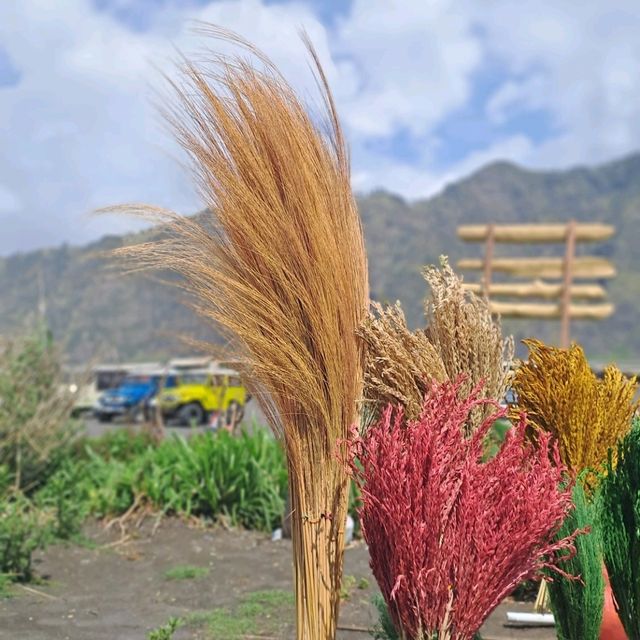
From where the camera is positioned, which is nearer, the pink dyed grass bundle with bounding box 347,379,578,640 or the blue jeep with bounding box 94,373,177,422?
the pink dyed grass bundle with bounding box 347,379,578,640

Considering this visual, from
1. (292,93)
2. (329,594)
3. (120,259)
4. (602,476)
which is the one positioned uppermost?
(292,93)

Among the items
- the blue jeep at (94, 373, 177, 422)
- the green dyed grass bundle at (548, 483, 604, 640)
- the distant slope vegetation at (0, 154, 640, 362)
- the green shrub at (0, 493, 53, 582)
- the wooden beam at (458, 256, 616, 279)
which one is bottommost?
the green shrub at (0, 493, 53, 582)

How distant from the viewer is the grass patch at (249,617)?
4.18m

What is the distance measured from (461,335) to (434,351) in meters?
0.11

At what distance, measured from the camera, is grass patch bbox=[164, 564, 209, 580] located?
541 cm

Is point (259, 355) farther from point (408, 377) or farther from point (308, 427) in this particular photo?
point (408, 377)

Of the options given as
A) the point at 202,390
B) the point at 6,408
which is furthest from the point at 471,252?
the point at 6,408

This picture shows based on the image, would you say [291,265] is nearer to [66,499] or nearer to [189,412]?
[66,499]

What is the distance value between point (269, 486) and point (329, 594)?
14.2 feet

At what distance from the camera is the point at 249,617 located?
4.48 metres

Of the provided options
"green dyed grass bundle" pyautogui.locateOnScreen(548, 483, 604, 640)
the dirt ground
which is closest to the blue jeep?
the dirt ground

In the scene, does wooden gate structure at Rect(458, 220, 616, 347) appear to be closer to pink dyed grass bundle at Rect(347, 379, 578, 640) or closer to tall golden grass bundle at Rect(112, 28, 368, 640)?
tall golden grass bundle at Rect(112, 28, 368, 640)

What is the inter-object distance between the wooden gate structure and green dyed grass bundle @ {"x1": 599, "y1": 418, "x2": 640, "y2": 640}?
10743mm

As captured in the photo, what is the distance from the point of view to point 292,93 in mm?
2619
